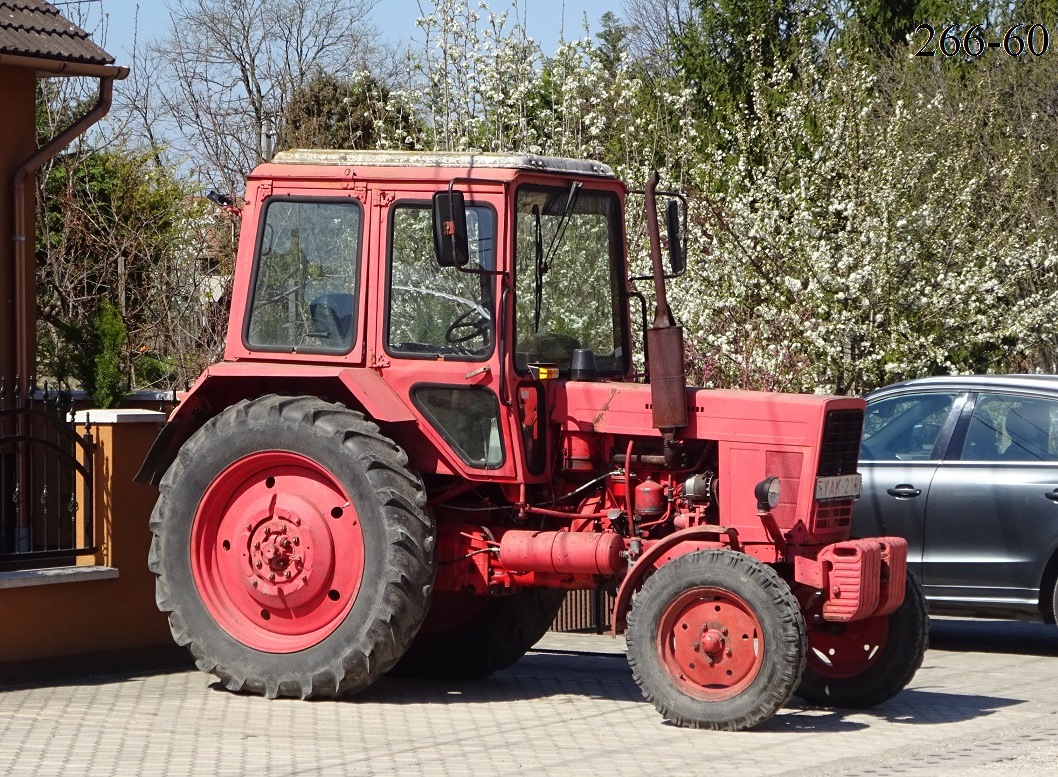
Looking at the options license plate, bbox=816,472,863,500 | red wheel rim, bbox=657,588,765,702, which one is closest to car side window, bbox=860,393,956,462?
license plate, bbox=816,472,863,500


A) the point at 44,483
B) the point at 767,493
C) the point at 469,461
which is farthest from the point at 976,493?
the point at 44,483

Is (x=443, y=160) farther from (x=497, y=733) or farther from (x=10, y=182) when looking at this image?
(x=10, y=182)

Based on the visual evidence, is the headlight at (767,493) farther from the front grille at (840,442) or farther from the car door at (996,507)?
the car door at (996,507)

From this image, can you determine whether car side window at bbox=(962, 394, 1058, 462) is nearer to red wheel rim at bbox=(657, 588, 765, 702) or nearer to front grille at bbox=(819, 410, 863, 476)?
front grille at bbox=(819, 410, 863, 476)

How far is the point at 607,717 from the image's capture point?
8.35m

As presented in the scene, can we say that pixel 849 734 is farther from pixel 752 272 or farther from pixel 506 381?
pixel 752 272

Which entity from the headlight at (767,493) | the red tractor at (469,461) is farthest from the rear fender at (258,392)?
the headlight at (767,493)

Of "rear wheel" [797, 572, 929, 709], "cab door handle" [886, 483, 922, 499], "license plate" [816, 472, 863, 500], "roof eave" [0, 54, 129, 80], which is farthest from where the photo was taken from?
"roof eave" [0, 54, 129, 80]

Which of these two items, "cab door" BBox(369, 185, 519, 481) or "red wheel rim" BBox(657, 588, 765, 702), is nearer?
"red wheel rim" BBox(657, 588, 765, 702)

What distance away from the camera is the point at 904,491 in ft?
36.4

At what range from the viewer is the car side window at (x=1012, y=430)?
35.4ft

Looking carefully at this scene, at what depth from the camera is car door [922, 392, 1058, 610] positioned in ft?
35.1

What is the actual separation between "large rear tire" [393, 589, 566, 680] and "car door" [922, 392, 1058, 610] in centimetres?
296

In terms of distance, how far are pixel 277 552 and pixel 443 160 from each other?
7.42 feet
